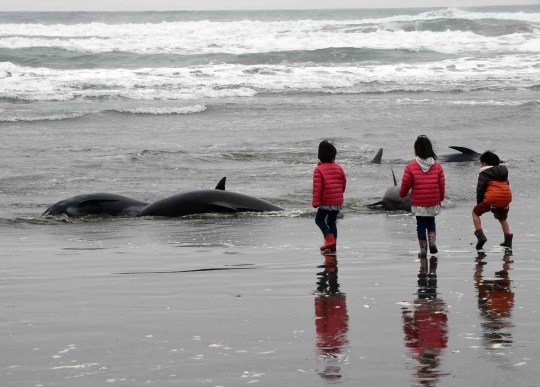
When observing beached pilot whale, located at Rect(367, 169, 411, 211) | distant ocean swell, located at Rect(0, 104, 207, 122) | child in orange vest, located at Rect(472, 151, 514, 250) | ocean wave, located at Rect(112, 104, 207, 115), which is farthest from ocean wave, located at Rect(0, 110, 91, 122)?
child in orange vest, located at Rect(472, 151, 514, 250)

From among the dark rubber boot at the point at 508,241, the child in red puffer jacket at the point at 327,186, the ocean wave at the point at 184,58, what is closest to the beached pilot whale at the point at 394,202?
the child in red puffer jacket at the point at 327,186

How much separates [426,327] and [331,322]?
2.21 feet

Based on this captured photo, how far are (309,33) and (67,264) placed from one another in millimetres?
59839

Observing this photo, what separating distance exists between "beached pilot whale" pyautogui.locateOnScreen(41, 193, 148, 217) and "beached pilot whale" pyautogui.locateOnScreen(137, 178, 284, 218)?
305 millimetres

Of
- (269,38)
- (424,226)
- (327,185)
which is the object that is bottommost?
(424,226)

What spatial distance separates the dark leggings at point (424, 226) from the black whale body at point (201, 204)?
3715 millimetres

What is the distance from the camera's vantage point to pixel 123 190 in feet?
51.6

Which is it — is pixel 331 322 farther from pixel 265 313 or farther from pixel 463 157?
pixel 463 157

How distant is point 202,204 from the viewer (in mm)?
12648

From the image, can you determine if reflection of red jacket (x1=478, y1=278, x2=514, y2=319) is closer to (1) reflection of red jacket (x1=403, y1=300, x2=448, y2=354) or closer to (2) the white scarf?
(1) reflection of red jacket (x1=403, y1=300, x2=448, y2=354)

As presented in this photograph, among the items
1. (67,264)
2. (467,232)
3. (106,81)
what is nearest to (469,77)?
(106,81)

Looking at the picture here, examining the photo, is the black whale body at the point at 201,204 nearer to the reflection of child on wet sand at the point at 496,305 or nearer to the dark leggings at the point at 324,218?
the dark leggings at the point at 324,218

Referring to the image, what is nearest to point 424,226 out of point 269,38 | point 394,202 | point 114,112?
point 394,202

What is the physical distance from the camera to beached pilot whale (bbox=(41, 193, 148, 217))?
513 inches
